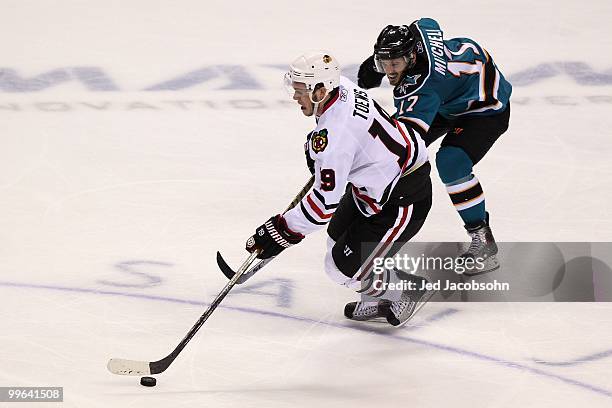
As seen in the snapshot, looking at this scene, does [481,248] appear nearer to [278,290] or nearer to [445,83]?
[445,83]

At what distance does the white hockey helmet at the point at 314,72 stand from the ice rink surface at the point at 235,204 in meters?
1.00

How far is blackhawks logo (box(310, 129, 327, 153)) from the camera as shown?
12.5ft

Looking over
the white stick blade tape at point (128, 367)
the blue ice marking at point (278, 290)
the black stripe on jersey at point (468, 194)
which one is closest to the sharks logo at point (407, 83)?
the black stripe on jersey at point (468, 194)

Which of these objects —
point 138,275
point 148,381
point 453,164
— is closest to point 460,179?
point 453,164

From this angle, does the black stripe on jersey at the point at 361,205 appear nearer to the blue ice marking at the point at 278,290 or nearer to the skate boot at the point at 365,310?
the skate boot at the point at 365,310

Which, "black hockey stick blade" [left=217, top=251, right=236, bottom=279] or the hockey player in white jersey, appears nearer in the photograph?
the hockey player in white jersey

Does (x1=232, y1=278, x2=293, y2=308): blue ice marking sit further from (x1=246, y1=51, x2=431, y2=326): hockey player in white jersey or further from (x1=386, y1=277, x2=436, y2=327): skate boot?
(x1=386, y1=277, x2=436, y2=327): skate boot

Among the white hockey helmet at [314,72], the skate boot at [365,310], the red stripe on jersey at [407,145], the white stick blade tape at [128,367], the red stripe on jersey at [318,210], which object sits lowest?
the skate boot at [365,310]

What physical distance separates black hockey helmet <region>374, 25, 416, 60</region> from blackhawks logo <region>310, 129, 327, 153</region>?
0.73 meters

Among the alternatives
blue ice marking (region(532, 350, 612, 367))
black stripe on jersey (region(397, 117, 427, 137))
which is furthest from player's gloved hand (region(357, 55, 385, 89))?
blue ice marking (region(532, 350, 612, 367))

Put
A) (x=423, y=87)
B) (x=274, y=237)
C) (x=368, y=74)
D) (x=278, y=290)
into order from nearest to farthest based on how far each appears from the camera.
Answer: (x=274, y=237) → (x=423, y=87) → (x=278, y=290) → (x=368, y=74)

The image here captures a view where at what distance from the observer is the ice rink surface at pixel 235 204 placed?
3977mm

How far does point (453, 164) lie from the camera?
472cm

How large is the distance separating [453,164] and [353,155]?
3.18 feet
